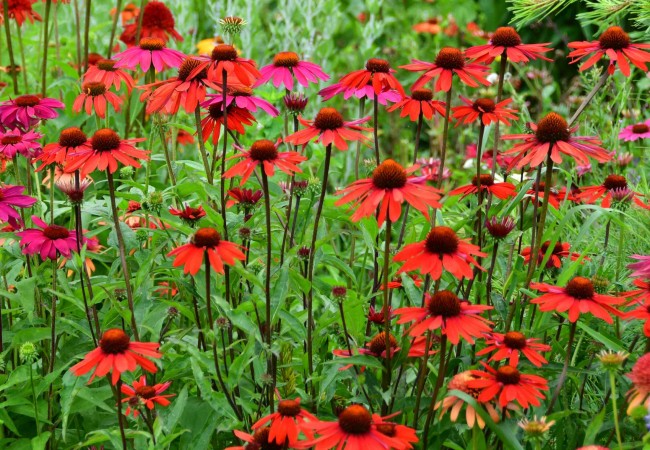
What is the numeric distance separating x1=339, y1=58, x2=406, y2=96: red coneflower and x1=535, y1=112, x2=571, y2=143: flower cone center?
0.33 metres

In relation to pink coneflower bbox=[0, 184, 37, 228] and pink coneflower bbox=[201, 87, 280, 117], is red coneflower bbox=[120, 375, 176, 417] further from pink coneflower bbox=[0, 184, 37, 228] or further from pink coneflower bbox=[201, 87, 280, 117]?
pink coneflower bbox=[201, 87, 280, 117]

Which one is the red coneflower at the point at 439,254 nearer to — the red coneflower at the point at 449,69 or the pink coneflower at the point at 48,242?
the red coneflower at the point at 449,69

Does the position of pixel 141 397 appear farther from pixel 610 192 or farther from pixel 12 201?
pixel 610 192

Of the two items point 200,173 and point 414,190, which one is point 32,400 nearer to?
point 200,173

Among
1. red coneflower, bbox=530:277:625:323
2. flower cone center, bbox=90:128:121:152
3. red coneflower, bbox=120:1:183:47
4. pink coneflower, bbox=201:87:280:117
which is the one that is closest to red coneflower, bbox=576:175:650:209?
red coneflower, bbox=530:277:625:323

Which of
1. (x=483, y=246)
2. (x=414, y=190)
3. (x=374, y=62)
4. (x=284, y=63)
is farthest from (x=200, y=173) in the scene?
(x=414, y=190)

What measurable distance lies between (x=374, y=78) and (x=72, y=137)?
1.98 feet

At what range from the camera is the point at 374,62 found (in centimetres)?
179

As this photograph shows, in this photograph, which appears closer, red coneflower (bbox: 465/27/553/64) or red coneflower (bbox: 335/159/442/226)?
red coneflower (bbox: 335/159/442/226)

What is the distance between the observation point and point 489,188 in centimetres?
179

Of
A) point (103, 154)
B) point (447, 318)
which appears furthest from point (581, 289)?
point (103, 154)

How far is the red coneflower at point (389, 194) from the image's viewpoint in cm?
135

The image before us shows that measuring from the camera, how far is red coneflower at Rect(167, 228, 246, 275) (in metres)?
1.38

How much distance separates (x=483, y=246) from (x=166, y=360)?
2.40 feet
